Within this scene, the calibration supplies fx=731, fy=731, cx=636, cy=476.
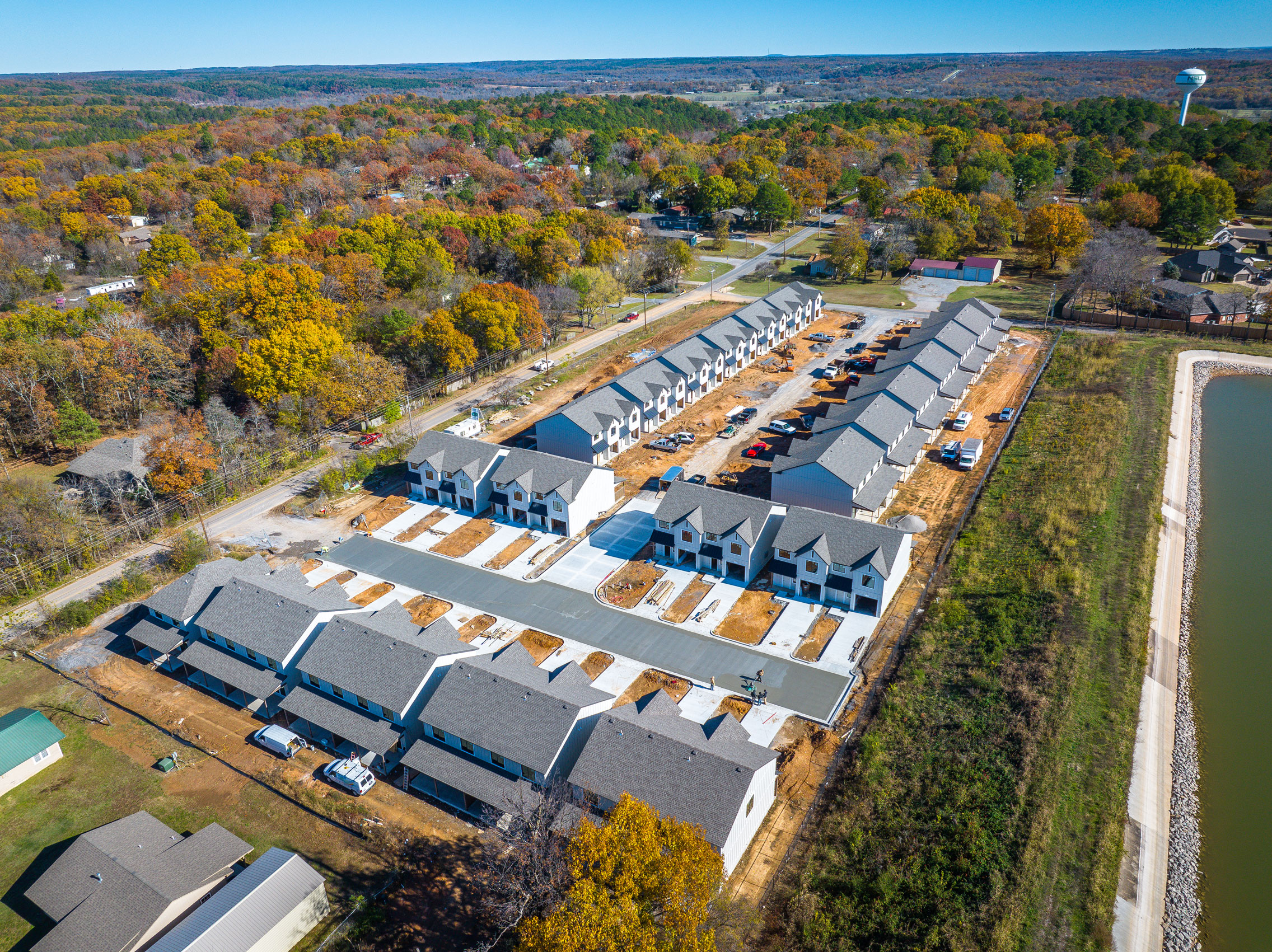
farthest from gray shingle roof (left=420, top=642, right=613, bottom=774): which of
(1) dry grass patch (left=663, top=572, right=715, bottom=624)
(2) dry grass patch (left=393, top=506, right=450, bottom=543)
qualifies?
(2) dry grass patch (left=393, top=506, right=450, bottom=543)

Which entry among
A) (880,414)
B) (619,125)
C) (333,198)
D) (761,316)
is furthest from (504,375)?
(619,125)

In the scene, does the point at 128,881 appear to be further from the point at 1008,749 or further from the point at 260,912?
the point at 1008,749

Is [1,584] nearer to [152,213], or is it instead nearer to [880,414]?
[880,414]

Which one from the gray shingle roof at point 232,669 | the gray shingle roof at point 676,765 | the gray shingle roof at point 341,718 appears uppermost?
the gray shingle roof at point 676,765

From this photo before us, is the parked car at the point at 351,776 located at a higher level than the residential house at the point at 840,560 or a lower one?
lower

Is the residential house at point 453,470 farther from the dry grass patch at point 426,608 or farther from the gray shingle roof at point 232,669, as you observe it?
the gray shingle roof at point 232,669

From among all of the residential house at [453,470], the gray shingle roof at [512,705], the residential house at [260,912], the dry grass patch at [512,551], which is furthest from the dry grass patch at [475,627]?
the residential house at [260,912]

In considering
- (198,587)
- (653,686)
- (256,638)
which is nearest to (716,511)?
(653,686)

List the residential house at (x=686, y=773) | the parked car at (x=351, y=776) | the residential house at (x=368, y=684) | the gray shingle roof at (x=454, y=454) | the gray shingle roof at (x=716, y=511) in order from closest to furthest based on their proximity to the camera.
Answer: the residential house at (x=686, y=773) < the parked car at (x=351, y=776) < the residential house at (x=368, y=684) < the gray shingle roof at (x=716, y=511) < the gray shingle roof at (x=454, y=454)
